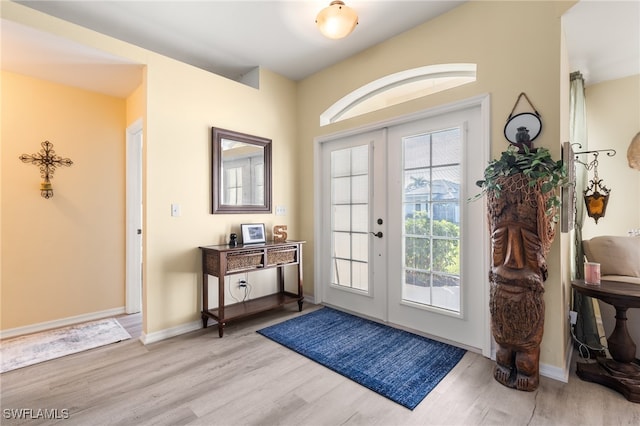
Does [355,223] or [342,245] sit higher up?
[355,223]

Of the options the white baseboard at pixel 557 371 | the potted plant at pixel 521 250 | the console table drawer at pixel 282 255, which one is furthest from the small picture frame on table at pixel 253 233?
the white baseboard at pixel 557 371

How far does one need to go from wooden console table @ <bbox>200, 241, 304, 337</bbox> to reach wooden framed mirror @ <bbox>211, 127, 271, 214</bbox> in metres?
0.53

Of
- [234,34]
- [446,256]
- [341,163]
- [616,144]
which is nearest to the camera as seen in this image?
[446,256]

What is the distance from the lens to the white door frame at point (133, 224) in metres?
3.50

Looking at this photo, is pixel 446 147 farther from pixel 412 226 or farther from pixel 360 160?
pixel 360 160

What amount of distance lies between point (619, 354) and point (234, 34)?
405 cm

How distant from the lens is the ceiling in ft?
7.55

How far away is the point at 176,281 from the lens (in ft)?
9.50

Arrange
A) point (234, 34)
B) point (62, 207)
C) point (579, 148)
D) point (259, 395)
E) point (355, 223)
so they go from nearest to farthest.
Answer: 1. point (259, 395)
2. point (579, 148)
3. point (234, 34)
4. point (62, 207)
5. point (355, 223)

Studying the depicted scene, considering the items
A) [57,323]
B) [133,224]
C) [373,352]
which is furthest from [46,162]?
[373,352]

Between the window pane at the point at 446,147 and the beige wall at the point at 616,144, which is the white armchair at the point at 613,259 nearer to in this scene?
the beige wall at the point at 616,144

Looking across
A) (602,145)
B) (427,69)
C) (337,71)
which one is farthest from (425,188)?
(602,145)

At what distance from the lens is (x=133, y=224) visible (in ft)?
11.7

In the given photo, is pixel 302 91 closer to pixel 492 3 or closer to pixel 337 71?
pixel 337 71
